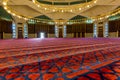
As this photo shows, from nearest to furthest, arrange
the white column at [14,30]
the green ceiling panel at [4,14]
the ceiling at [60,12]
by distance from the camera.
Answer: the ceiling at [60,12], the green ceiling panel at [4,14], the white column at [14,30]

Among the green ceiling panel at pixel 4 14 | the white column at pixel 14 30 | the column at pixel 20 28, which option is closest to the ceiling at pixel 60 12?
the green ceiling panel at pixel 4 14

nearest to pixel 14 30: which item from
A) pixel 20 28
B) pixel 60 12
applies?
pixel 20 28

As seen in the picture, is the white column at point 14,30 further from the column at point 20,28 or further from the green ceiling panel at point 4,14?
the green ceiling panel at point 4,14

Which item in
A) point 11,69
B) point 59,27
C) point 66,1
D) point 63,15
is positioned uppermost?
point 66,1

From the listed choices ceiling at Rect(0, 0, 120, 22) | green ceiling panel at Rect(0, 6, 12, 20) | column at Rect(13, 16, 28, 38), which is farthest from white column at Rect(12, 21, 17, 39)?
ceiling at Rect(0, 0, 120, 22)

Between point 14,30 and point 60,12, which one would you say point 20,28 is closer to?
point 14,30

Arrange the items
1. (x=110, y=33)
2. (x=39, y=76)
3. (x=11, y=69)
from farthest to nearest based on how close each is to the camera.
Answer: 1. (x=110, y=33)
2. (x=11, y=69)
3. (x=39, y=76)

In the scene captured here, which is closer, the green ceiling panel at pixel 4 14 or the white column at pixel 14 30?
the green ceiling panel at pixel 4 14

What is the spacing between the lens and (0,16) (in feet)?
50.7

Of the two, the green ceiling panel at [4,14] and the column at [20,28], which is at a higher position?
the green ceiling panel at [4,14]

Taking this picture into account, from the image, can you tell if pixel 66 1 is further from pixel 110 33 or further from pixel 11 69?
pixel 11 69

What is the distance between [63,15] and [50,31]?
335cm

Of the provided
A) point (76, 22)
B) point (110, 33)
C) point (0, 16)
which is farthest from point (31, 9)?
point (110, 33)

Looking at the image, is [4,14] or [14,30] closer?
[4,14]
